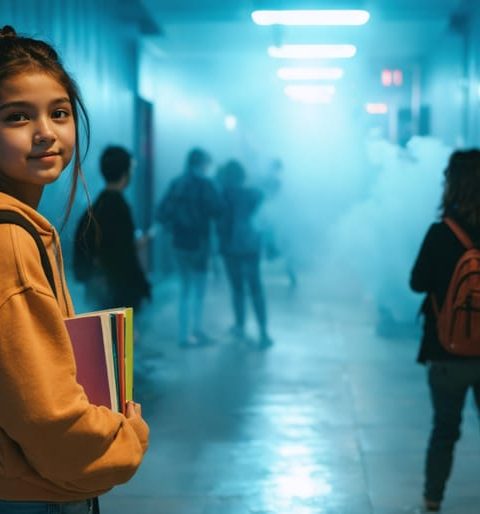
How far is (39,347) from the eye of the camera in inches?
55.9

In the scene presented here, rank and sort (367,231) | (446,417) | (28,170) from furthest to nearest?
(367,231) < (446,417) < (28,170)

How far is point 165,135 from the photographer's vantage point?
12.9m

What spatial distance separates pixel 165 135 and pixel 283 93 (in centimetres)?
431

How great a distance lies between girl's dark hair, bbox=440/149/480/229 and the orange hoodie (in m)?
2.43

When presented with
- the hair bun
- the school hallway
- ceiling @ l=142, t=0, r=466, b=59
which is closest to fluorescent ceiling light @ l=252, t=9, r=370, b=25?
ceiling @ l=142, t=0, r=466, b=59

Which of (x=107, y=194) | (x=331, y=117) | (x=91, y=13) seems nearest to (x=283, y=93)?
(x=331, y=117)

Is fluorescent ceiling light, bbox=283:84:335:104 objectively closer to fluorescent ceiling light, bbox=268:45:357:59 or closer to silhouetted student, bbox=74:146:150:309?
fluorescent ceiling light, bbox=268:45:357:59

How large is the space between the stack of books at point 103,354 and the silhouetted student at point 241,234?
6.15 metres

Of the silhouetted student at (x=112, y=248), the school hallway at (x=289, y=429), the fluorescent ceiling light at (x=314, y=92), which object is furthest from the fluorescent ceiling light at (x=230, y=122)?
the silhouetted student at (x=112, y=248)

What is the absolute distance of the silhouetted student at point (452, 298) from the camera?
361 cm

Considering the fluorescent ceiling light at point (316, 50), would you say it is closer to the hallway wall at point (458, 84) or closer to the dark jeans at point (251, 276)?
the hallway wall at point (458, 84)

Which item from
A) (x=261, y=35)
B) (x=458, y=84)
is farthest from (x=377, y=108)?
(x=458, y=84)

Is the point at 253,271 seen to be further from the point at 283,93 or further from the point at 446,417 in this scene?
the point at 283,93

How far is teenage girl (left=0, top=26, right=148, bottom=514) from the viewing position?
4.61 ft
